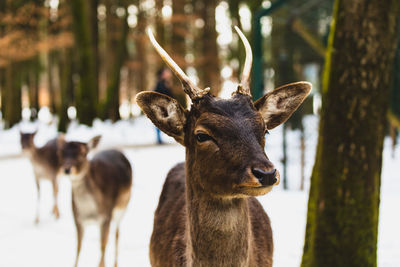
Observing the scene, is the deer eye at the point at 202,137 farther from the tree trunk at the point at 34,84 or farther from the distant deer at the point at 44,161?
the tree trunk at the point at 34,84

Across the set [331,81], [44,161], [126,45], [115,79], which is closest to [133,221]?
[44,161]

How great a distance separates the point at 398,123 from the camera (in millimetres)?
5992

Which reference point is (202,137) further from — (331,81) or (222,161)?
(331,81)

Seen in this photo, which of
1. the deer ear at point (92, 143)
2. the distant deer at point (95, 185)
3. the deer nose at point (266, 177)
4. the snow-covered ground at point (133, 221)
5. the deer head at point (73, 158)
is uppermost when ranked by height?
the deer nose at point (266, 177)

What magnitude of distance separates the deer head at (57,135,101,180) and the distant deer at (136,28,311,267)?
256cm

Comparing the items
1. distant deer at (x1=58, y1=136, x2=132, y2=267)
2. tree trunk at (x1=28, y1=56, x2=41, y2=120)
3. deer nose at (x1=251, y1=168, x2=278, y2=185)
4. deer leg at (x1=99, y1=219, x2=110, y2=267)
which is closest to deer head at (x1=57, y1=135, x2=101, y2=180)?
distant deer at (x1=58, y1=136, x2=132, y2=267)

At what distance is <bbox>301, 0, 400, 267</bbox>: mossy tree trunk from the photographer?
3.50 metres

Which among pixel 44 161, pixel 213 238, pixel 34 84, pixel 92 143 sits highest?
pixel 34 84

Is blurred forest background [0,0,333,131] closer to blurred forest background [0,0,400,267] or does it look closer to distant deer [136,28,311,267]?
blurred forest background [0,0,400,267]

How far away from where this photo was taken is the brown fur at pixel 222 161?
2281 millimetres

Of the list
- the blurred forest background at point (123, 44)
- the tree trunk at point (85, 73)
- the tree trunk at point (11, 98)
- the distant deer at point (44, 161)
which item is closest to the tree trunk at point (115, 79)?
the blurred forest background at point (123, 44)

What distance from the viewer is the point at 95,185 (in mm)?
5184

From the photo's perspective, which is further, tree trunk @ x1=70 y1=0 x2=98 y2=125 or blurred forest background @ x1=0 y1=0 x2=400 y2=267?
tree trunk @ x1=70 y1=0 x2=98 y2=125

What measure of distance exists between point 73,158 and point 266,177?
3583 mm
